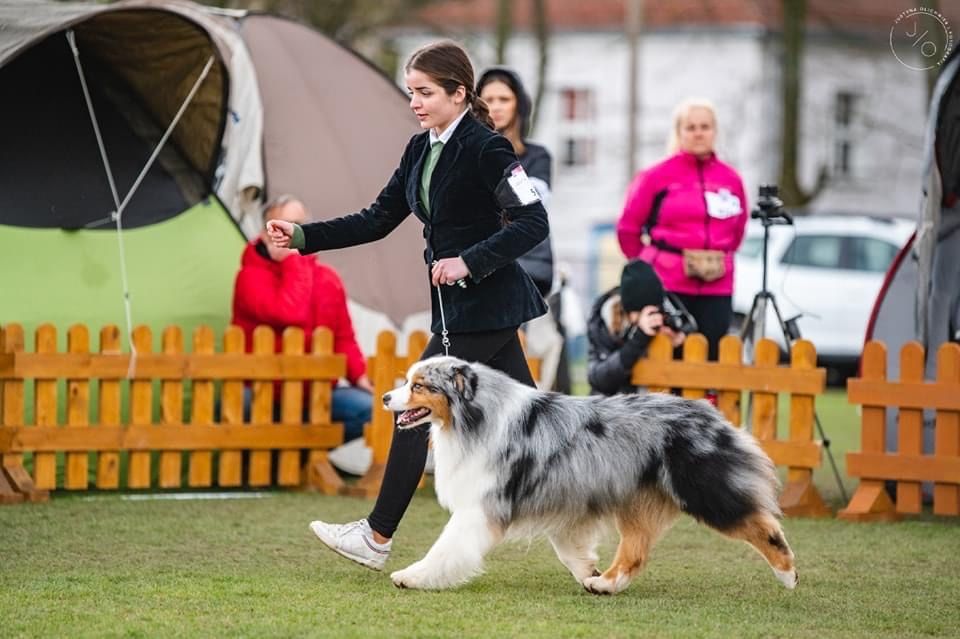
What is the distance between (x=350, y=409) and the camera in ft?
28.3

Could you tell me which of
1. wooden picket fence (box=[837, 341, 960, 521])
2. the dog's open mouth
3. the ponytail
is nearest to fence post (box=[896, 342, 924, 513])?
wooden picket fence (box=[837, 341, 960, 521])

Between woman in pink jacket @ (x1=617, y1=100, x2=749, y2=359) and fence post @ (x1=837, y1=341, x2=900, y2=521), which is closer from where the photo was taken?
fence post @ (x1=837, y1=341, x2=900, y2=521)

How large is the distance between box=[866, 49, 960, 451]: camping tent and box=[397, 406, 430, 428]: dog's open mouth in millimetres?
3752

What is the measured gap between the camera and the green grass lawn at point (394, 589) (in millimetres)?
4828

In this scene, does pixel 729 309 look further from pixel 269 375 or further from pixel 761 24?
pixel 761 24

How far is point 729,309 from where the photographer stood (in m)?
8.39

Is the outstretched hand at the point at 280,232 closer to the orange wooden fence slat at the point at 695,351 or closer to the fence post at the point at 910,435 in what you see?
the orange wooden fence slat at the point at 695,351

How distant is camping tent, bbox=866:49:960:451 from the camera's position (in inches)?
315

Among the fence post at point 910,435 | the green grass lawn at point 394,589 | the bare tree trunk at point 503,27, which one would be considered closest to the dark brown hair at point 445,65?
the green grass lawn at point 394,589

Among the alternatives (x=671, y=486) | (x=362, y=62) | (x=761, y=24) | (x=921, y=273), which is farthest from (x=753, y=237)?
(x=761, y=24)

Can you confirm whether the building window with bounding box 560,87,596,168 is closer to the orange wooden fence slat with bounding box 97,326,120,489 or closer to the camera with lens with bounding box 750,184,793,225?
the camera with lens with bounding box 750,184,793,225

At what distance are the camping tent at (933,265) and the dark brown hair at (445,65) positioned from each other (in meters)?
3.41

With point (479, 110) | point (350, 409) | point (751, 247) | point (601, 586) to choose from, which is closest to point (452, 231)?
point (479, 110)

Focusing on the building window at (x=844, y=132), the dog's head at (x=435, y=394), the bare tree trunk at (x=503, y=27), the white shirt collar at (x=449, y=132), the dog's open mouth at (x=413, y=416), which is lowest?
the dog's open mouth at (x=413, y=416)
